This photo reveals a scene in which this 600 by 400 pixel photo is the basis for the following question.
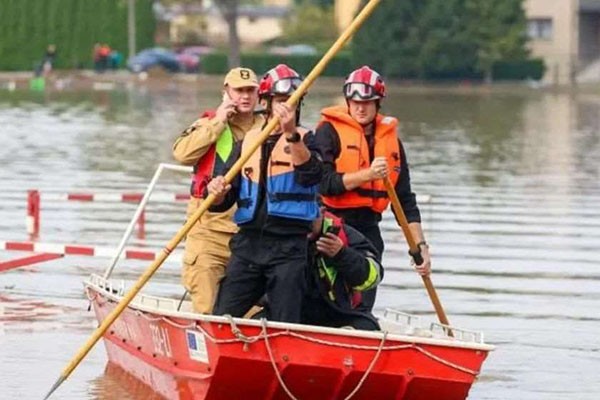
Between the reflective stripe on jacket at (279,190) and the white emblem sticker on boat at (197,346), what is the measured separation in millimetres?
676

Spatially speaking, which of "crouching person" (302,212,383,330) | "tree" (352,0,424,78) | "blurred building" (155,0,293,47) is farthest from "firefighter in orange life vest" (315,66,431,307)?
"blurred building" (155,0,293,47)

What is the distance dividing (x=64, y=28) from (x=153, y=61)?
9799mm

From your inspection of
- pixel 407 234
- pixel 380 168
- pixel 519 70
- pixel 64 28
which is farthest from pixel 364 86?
pixel 64 28

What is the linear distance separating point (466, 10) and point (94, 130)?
4029cm

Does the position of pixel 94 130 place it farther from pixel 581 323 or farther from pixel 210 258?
pixel 210 258

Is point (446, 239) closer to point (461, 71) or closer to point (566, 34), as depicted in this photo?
point (461, 71)

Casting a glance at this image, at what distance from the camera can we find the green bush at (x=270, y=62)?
80.2m

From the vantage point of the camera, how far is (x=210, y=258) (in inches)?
435

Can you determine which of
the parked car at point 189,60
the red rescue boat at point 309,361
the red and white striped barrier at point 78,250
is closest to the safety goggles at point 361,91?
the red rescue boat at point 309,361

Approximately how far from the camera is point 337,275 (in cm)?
1072

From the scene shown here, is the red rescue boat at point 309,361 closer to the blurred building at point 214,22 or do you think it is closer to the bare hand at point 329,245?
the bare hand at point 329,245

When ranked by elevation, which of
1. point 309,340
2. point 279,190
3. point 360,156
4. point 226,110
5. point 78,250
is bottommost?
point 78,250

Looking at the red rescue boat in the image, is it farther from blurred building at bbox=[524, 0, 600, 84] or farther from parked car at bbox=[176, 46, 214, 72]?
parked car at bbox=[176, 46, 214, 72]

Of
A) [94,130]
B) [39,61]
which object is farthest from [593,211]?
[39,61]
